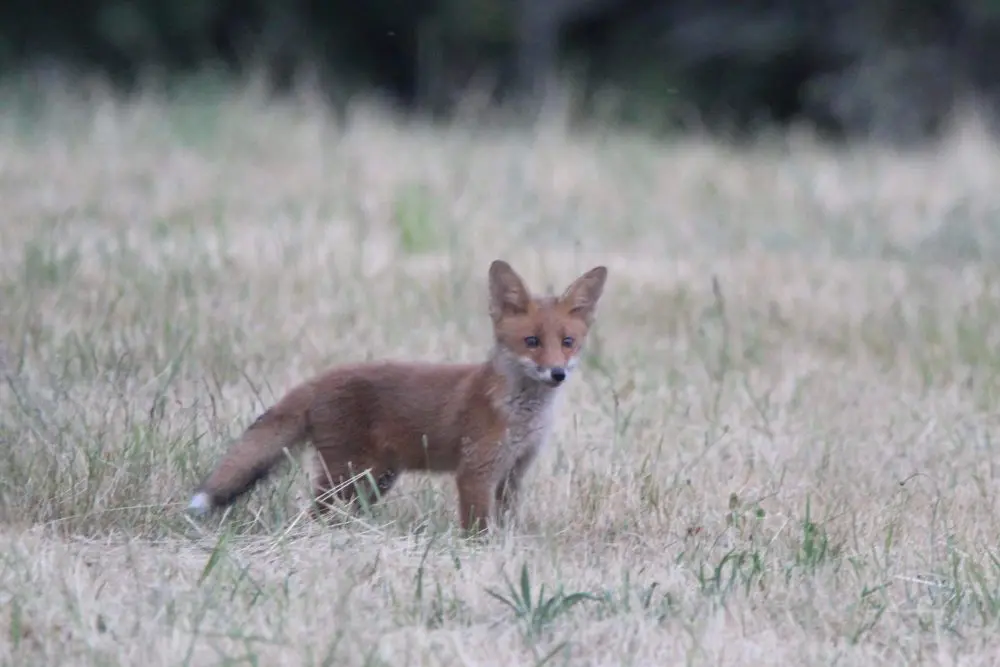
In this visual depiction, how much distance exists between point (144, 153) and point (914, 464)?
25.8 feet

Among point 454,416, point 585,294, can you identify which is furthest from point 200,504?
point 585,294

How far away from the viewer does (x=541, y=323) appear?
5.19 metres

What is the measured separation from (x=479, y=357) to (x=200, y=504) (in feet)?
8.79

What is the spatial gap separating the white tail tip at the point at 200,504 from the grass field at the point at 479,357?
49mm

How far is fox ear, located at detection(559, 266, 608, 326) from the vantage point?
5.32 metres

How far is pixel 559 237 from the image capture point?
10625mm

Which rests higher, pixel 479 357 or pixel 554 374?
pixel 554 374

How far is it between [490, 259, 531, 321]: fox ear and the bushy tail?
0.77m

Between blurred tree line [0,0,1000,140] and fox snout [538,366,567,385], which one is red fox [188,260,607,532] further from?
blurred tree line [0,0,1000,140]

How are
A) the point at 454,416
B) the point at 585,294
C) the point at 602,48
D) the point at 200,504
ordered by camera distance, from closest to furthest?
1. the point at 200,504
2. the point at 454,416
3. the point at 585,294
4. the point at 602,48

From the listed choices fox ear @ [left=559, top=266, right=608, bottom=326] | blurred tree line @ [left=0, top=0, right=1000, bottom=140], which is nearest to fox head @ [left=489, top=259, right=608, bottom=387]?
fox ear @ [left=559, top=266, right=608, bottom=326]

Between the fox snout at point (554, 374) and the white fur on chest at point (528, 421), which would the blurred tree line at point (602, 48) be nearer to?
the white fur on chest at point (528, 421)

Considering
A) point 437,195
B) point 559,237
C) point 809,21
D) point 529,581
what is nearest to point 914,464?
point 529,581

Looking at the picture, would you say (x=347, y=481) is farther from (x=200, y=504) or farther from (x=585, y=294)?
(x=585, y=294)
